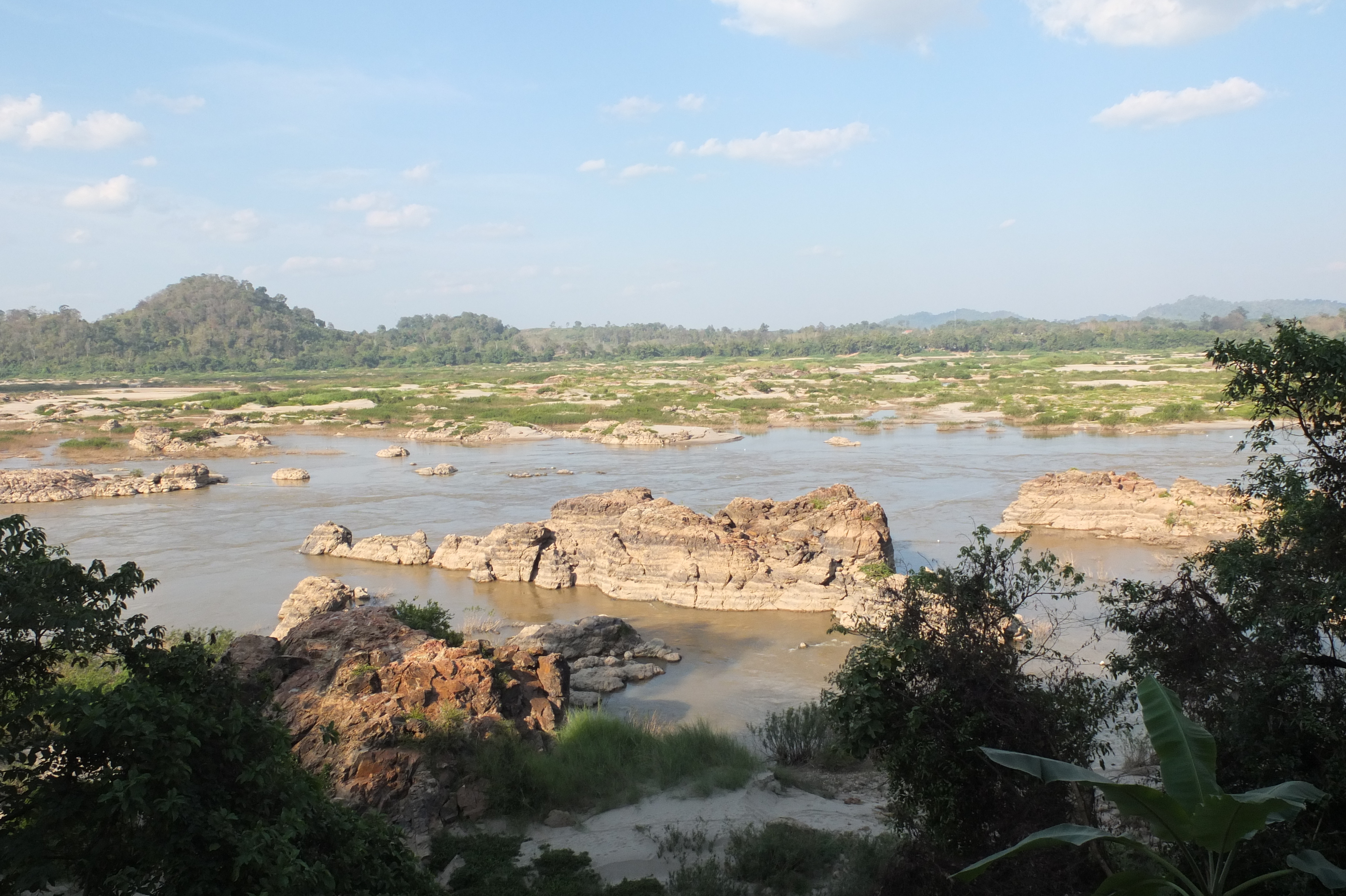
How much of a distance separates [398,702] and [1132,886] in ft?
26.2

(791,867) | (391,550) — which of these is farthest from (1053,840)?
(391,550)

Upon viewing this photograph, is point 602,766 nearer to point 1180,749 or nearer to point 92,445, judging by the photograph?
point 1180,749

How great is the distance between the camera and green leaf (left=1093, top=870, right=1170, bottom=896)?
14.0 feet

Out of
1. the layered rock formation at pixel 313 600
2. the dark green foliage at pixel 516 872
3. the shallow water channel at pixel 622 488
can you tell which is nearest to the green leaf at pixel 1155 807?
the dark green foliage at pixel 516 872

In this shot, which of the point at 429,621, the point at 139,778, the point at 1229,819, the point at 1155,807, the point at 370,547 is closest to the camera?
the point at 1229,819

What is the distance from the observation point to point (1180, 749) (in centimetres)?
458

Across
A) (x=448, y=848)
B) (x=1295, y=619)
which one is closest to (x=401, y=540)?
(x=448, y=848)

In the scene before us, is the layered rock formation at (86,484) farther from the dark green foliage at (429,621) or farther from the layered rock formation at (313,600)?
the dark green foliage at (429,621)

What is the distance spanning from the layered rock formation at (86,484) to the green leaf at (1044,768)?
37.0 meters

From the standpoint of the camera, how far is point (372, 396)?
6725 centimetres

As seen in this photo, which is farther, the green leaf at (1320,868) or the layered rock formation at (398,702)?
the layered rock formation at (398,702)

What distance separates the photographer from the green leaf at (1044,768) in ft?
15.4

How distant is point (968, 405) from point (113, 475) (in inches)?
1876

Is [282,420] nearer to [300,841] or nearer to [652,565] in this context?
[652,565]
